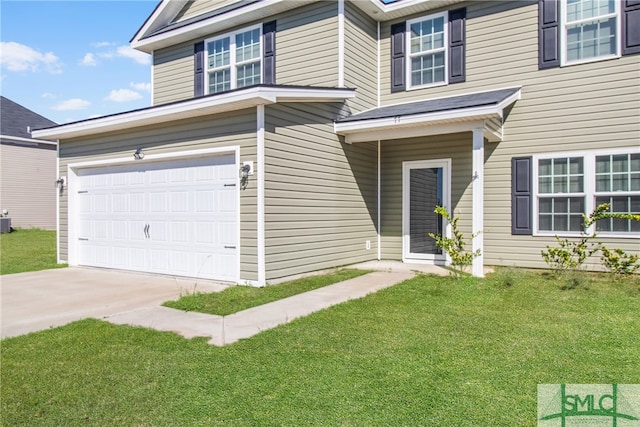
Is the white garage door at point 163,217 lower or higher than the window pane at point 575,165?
lower

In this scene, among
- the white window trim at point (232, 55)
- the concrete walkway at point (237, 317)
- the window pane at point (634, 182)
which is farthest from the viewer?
the white window trim at point (232, 55)

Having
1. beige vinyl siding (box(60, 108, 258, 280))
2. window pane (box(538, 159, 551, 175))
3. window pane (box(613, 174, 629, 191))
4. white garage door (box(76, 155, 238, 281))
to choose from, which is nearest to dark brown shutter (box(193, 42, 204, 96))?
beige vinyl siding (box(60, 108, 258, 280))

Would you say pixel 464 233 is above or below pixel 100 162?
below

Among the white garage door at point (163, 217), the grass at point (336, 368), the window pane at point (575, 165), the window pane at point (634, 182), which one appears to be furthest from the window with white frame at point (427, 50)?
the grass at point (336, 368)

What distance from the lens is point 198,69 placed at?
1210 centimetres

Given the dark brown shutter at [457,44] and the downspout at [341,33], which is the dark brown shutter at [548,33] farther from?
the downspout at [341,33]

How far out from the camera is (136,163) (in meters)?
9.53

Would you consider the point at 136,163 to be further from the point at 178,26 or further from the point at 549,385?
the point at 549,385

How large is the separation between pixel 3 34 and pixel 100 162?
3137 mm

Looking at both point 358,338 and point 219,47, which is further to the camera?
point 219,47

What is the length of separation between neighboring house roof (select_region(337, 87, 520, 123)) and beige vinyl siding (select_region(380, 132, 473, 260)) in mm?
786

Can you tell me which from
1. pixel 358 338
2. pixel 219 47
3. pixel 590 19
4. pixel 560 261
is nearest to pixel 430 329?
pixel 358 338

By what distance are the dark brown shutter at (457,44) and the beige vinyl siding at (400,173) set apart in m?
1.38

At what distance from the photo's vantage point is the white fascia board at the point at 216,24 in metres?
10.4
